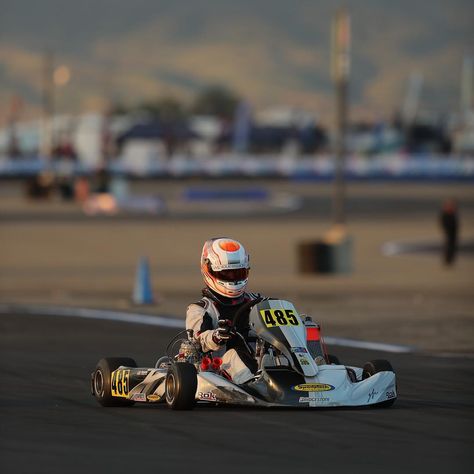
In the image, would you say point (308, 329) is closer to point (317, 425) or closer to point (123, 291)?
point (317, 425)

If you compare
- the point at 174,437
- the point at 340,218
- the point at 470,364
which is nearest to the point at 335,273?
the point at 340,218

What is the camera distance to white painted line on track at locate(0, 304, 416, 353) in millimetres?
18797

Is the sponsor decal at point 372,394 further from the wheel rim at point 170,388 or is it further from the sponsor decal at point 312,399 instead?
the wheel rim at point 170,388

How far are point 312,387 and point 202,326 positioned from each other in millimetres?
1124

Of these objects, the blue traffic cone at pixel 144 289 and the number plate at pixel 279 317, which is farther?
the blue traffic cone at pixel 144 289

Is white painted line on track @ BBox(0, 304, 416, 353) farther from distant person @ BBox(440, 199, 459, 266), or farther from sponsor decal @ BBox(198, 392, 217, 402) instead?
distant person @ BBox(440, 199, 459, 266)

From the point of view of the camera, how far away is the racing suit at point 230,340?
12148 mm

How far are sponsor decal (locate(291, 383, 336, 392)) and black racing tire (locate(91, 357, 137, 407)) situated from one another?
1.68 meters

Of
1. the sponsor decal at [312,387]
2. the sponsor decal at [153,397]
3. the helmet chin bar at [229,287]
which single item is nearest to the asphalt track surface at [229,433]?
the sponsor decal at [153,397]

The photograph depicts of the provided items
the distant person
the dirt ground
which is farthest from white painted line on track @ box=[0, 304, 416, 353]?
the distant person

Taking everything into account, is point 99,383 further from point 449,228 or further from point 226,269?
point 449,228

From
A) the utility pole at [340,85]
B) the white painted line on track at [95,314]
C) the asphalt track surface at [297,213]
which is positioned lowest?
the asphalt track surface at [297,213]

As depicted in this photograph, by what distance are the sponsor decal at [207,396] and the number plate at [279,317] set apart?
646 mm

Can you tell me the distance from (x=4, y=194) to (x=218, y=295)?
232 feet
